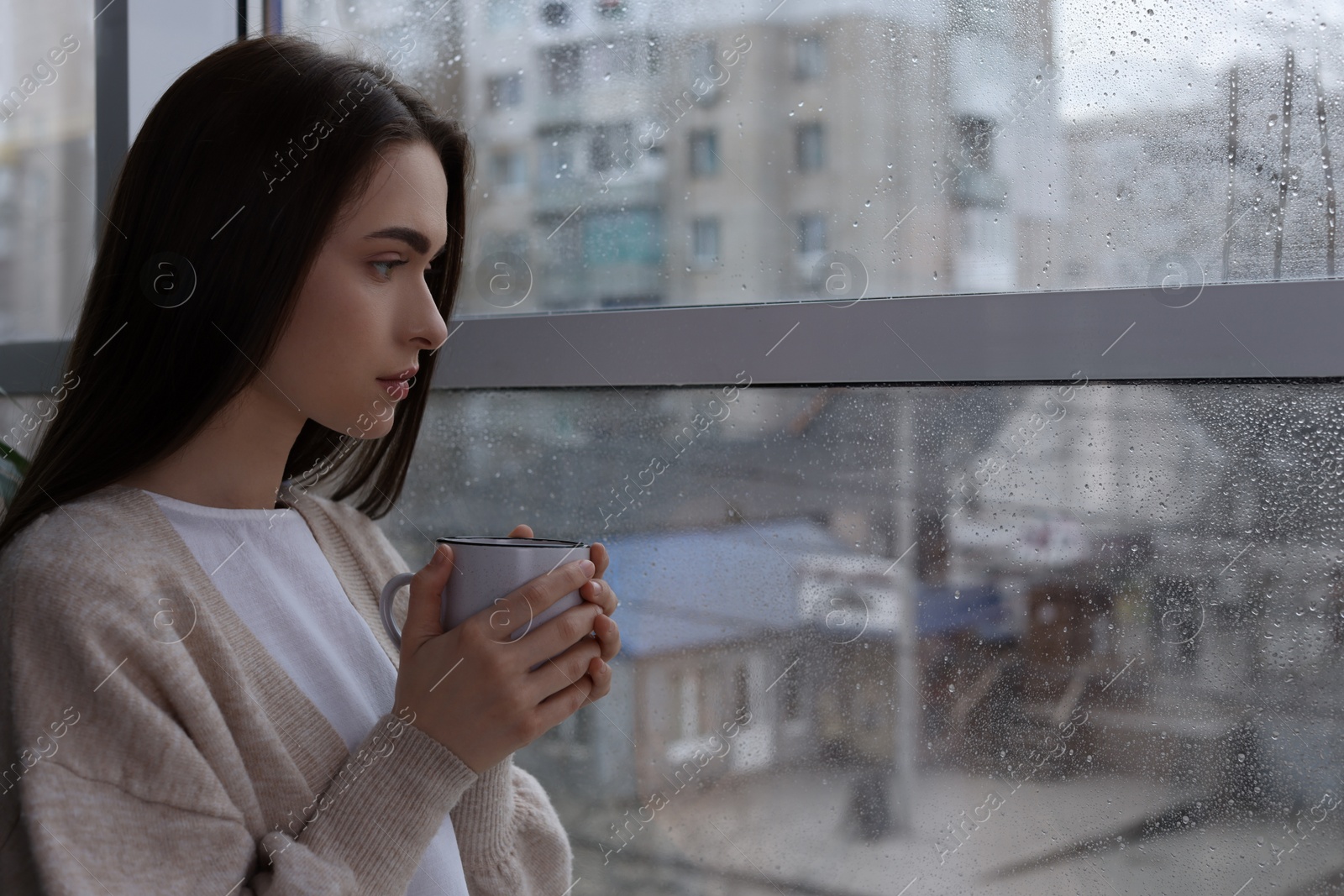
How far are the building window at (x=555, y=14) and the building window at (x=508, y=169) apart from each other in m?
0.17

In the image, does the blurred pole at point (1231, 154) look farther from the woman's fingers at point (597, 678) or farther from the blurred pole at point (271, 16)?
the blurred pole at point (271, 16)

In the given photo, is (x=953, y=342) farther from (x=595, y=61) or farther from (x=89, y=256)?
(x=89, y=256)

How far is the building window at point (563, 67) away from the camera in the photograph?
3.94 feet

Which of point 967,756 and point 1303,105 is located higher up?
point 1303,105

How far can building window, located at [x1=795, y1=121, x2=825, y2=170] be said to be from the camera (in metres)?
1.04

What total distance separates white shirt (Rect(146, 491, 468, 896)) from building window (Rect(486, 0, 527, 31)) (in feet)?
2.49

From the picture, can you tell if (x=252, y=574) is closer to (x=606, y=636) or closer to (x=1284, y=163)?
(x=606, y=636)

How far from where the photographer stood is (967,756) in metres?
0.94

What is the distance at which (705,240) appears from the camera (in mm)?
1100

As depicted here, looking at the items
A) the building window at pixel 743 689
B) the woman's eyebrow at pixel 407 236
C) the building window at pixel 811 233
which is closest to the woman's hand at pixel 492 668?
the woman's eyebrow at pixel 407 236

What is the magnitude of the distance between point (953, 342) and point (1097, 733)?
15.1 inches

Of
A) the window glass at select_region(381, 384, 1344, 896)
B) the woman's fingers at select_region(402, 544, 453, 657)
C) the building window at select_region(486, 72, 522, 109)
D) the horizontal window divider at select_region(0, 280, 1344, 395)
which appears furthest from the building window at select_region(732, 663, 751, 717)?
the building window at select_region(486, 72, 522, 109)

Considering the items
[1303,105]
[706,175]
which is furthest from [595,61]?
[1303,105]

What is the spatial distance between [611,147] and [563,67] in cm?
13
